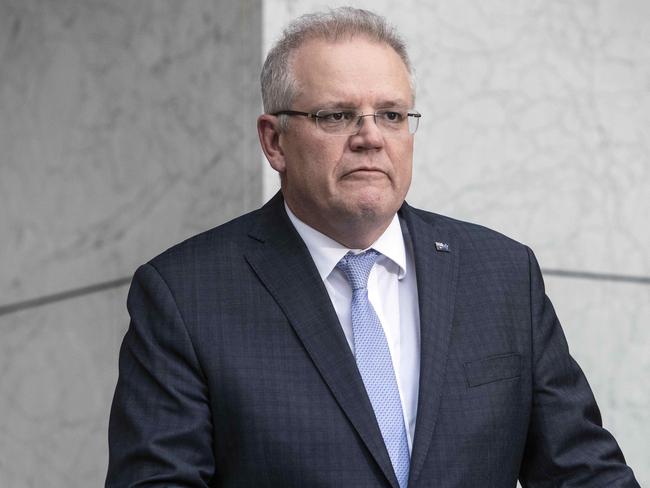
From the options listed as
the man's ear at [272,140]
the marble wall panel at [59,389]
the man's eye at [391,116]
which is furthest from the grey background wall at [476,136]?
the man's eye at [391,116]

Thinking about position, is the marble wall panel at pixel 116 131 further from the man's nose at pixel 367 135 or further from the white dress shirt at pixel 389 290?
the man's nose at pixel 367 135

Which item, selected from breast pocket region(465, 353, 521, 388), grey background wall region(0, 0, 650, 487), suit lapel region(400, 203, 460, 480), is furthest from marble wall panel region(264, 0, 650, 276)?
breast pocket region(465, 353, 521, 388)

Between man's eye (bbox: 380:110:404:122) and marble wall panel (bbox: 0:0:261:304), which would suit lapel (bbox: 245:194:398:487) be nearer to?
man's eye (bbox: 380:110:404:122)

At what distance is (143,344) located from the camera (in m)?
2.82

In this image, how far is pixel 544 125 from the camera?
3.95 meters

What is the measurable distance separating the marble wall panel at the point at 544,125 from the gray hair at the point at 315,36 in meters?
0.83

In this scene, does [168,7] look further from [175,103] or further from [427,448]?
[427,448]

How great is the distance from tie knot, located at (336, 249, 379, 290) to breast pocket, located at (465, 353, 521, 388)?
0.30 m

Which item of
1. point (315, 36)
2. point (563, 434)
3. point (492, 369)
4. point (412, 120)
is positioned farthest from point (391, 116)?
point (563, 434)

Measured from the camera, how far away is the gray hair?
118 inches

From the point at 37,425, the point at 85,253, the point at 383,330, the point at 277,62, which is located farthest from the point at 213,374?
the point at 37,425

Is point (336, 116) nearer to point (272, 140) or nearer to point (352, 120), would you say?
point (352, 120)

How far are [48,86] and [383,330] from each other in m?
1.97

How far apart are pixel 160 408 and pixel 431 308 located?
0.65 m
